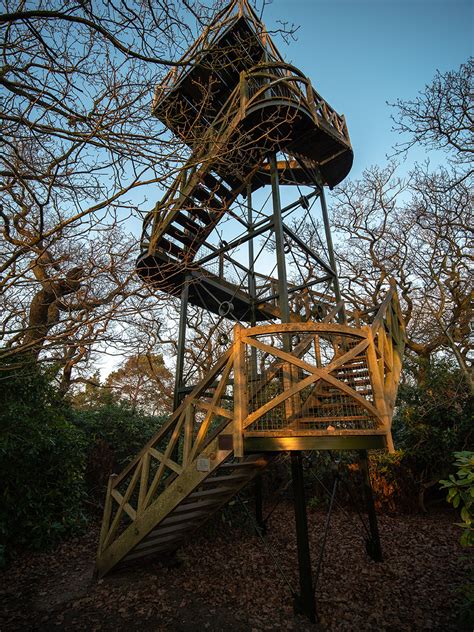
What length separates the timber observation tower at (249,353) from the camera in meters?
3.45

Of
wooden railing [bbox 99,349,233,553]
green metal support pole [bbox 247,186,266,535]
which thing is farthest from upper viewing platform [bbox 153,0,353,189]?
wooden railing [bbox 99,349,233,553]

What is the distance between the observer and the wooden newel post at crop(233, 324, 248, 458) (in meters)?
3.38

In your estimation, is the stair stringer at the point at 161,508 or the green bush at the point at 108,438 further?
the green bush at the point at 108,438

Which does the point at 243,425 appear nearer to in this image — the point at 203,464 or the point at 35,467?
the point at 203,464

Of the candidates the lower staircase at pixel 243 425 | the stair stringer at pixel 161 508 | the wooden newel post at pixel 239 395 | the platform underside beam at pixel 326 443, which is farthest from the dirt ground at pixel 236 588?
the wooden newel post at pixel 239 395

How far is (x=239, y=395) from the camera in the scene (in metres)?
3.45

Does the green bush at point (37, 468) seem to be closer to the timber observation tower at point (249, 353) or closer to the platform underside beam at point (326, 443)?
the timber observation tower at point (249, 353)

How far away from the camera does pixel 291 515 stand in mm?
7930

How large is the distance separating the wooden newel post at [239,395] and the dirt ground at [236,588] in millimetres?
2322

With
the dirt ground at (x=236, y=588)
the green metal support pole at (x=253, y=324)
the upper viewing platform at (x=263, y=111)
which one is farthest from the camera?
the green metal support pole at (x=253, y=324)

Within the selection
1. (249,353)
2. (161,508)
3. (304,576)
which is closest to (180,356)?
(249,353)

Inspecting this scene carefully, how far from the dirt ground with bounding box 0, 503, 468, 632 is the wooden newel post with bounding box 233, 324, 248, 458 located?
2322 millimetres

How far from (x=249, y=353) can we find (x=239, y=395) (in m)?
2.92

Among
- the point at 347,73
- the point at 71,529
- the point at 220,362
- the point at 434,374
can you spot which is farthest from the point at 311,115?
the point at 71,529
